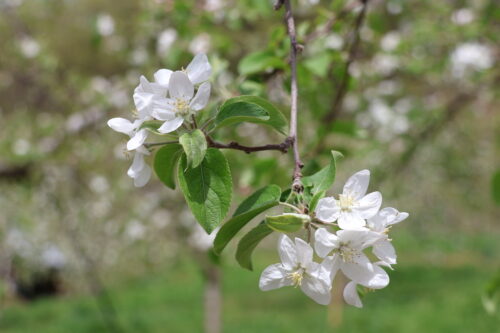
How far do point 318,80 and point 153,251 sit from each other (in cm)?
509

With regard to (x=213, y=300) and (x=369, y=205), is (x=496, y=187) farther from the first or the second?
(x=213, y=300)

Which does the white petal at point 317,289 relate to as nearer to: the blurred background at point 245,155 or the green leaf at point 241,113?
the green leaf at point 241,113

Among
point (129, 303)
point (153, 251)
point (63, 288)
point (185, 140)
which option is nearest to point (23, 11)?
point (153, 251)

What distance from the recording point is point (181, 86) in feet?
2.57

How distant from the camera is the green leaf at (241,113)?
771 millimetres

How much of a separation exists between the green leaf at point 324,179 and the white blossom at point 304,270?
0.07 metres

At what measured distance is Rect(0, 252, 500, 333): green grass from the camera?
16.5 feet

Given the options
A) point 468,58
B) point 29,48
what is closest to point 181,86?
point 468,58

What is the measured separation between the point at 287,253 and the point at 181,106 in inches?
9.5

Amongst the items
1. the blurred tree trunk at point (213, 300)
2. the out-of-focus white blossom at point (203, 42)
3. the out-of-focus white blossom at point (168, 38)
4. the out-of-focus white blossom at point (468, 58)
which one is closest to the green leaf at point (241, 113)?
the out-of-focus white blossom at point (203, 42)

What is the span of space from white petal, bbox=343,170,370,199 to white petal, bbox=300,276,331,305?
0.42 ft

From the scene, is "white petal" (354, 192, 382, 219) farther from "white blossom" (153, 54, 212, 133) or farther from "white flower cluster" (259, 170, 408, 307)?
"white blossom" (153, 54, 212, 133)

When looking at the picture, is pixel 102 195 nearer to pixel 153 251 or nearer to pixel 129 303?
pixel 153 251

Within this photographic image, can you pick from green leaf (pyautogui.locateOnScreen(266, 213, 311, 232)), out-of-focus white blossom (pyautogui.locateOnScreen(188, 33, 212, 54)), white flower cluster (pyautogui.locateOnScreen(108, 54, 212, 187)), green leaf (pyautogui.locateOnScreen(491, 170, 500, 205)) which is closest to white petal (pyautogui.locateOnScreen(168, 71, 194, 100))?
white flower cluster (pyautogui.locateOnScreen(108, 54, 212, 187))
